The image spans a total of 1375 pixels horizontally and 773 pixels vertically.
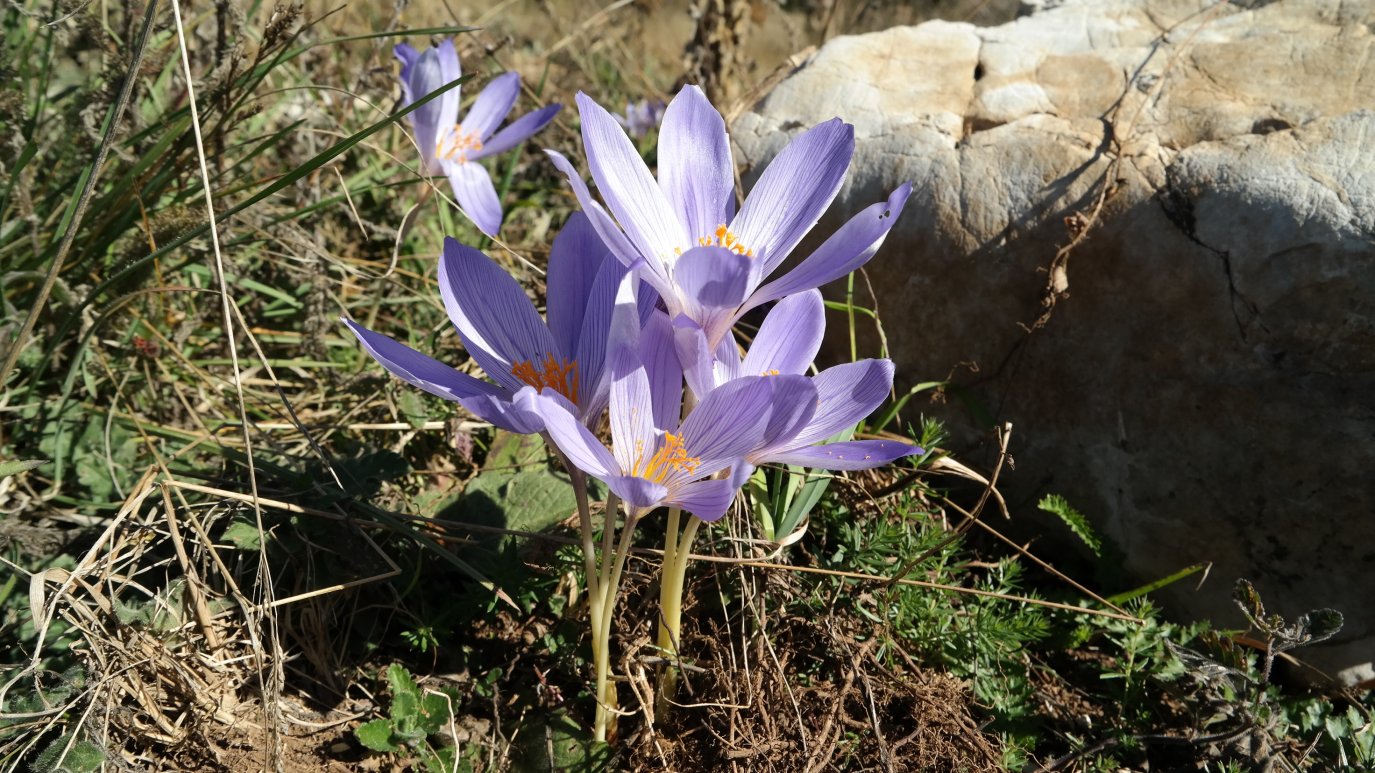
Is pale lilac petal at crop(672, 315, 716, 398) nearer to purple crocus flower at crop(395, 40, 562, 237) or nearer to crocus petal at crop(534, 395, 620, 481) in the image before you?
crocus petal at crop(534, 395, 620, 481)

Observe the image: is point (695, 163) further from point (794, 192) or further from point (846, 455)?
point (846, 455)

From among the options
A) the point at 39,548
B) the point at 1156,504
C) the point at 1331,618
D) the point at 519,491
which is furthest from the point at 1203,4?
the point at 39,548

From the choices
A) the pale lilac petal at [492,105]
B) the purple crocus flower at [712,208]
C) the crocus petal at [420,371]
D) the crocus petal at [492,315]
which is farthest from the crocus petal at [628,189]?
the pale lilac petal at [492,105]

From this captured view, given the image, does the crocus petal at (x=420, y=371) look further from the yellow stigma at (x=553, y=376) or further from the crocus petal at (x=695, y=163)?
the crocus petal at (x=695, y=163)

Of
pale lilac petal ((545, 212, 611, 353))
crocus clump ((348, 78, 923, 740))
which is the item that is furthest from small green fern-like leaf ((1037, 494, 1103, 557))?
pale lilac petal ((545, 212, 611, 353))

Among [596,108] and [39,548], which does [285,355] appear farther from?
[596,108]
